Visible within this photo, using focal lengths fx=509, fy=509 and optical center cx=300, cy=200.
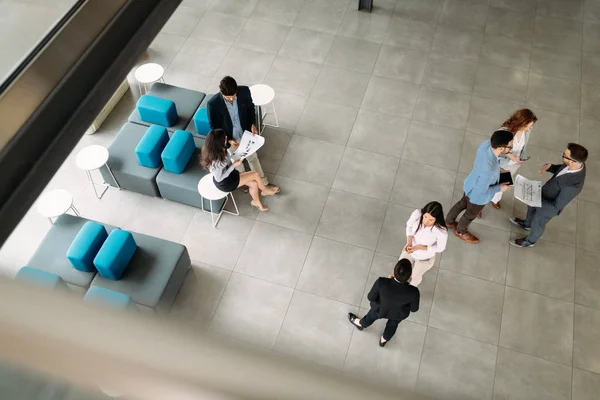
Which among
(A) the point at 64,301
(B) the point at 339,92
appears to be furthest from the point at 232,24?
(A) the point at 64,301

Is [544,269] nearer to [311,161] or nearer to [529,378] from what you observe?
[529,378]

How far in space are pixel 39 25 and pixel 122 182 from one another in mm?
4801

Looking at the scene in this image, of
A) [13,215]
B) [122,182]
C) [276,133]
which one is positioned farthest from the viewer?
[276,133]

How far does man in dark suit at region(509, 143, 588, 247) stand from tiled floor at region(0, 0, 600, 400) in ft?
0.85

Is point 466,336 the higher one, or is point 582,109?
point 582,109

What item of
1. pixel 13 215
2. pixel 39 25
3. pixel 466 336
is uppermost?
pixel 39 25

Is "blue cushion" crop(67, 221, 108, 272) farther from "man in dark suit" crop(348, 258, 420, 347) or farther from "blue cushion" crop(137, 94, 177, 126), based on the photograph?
"man in dark suit" crop(348, 258, 420, 347)

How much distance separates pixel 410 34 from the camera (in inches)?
326

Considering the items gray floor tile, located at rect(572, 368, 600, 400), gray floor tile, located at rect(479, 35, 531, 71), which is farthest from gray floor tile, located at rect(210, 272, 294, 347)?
gray floor tile, located at rect(479, 35, 531, 71)

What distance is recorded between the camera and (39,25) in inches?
72.6

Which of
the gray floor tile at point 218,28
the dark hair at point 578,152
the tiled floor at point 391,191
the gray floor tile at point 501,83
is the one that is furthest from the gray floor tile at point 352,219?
the gray floor tile at point 218,28

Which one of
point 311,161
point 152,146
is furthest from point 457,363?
point 152,146

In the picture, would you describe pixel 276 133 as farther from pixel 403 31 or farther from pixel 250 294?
pixel 403 31

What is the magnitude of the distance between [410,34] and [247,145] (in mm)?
4057
